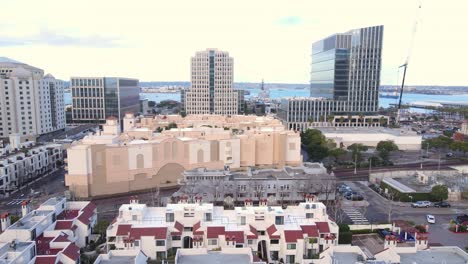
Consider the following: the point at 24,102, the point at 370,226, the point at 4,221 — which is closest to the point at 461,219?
the point at 370,226

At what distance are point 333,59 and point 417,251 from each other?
66.6m

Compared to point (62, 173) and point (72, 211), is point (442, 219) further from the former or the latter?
point (62, 173)

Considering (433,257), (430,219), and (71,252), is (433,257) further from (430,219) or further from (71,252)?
(71,252)

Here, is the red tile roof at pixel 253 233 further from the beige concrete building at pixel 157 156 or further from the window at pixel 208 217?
the beige concrete building at pixel 157 156

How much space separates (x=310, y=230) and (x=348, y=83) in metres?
61.9

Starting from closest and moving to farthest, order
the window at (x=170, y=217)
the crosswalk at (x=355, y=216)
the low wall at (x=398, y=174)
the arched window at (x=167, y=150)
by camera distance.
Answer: the window at (x=170, y=217) < the crosswalk at (x=355, y=216) < the arched window at (x=167, y=150) < the low wall at (x=398, y=174)

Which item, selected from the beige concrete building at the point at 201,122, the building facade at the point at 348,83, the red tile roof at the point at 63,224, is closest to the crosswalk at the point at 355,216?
the red tile roof at the point at 63,224

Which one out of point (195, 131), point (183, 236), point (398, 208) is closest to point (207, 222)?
point (183, 236)

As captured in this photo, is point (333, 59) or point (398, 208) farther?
point (333, 59)

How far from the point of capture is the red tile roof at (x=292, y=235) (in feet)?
65.7

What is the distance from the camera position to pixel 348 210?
3078 cm

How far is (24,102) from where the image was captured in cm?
5797

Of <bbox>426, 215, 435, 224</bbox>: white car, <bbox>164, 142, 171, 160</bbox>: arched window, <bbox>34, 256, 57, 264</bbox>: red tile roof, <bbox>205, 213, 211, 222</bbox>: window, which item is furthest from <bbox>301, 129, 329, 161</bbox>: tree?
<bbox>34, 256, 57, 264</bbox>: red tile roof

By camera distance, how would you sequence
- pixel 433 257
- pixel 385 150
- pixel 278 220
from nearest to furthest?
pixel 433 257 < pixel 278 220 < pixel 385 150
